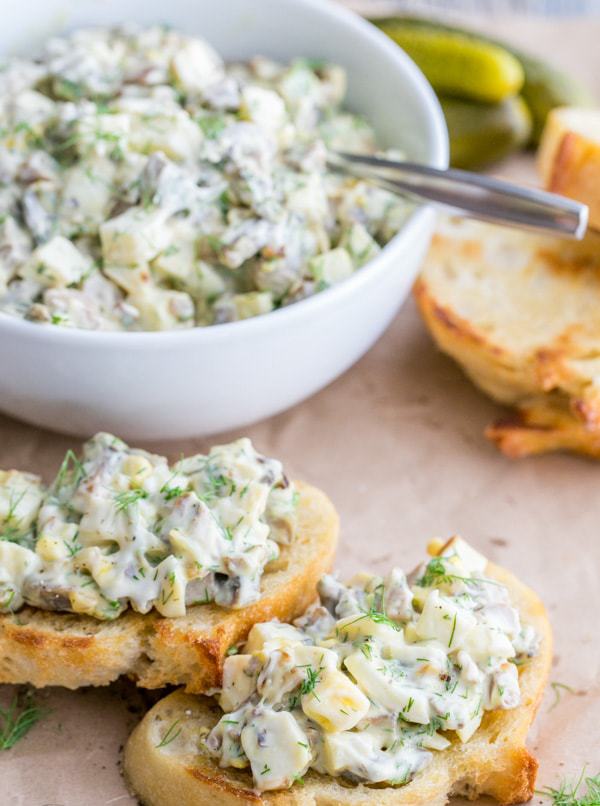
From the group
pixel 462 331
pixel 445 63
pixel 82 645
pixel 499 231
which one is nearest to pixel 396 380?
pixel 462 331

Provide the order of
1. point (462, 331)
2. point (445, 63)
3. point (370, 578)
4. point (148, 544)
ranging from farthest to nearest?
point (445, 63) < point (462, 331) < point (370, 578) < point (148, 544)

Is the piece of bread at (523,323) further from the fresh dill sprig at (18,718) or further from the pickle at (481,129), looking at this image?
the fresh dill sprig at (18,718)

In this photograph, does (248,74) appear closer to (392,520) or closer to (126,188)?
(126,188)

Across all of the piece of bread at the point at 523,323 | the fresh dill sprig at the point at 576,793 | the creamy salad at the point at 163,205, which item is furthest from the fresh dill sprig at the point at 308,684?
the piece of bread at the point at 523,323

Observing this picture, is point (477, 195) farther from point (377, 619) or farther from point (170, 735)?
point (170, 735)

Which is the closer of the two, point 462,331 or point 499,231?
point 462,331

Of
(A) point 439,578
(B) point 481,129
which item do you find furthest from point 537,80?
(A) point 439,578
